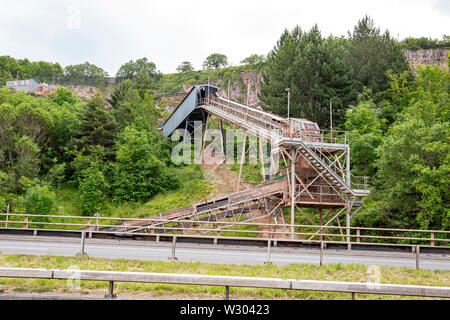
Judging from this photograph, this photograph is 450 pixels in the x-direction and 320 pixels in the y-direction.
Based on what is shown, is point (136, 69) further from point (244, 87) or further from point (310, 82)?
point (310, 82)

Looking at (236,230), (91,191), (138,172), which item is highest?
(138,172)

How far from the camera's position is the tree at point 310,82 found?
152 feet

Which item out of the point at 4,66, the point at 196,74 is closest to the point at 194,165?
the point at 196,74

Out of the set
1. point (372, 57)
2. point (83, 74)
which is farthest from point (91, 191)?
point (83, 74)

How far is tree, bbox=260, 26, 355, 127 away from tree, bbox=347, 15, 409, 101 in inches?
169

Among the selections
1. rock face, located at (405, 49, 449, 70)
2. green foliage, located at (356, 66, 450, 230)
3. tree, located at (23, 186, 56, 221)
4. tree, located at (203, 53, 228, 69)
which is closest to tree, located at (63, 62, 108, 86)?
tree, located at (203, 53, 228, 69)

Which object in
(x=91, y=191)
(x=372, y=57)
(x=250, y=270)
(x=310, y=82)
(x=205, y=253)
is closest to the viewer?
(x=250, y=270)

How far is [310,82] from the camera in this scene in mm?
48281

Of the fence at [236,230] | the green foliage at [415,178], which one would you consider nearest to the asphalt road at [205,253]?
the fence at [236,230]

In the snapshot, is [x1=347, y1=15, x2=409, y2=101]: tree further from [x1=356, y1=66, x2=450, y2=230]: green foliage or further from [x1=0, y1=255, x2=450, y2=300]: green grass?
[x1=0, y1=255, x2=450, y2=300]: green grass

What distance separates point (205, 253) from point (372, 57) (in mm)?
47348

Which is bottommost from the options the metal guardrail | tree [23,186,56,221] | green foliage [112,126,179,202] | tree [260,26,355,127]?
the metal guardrail

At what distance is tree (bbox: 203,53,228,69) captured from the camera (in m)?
156
